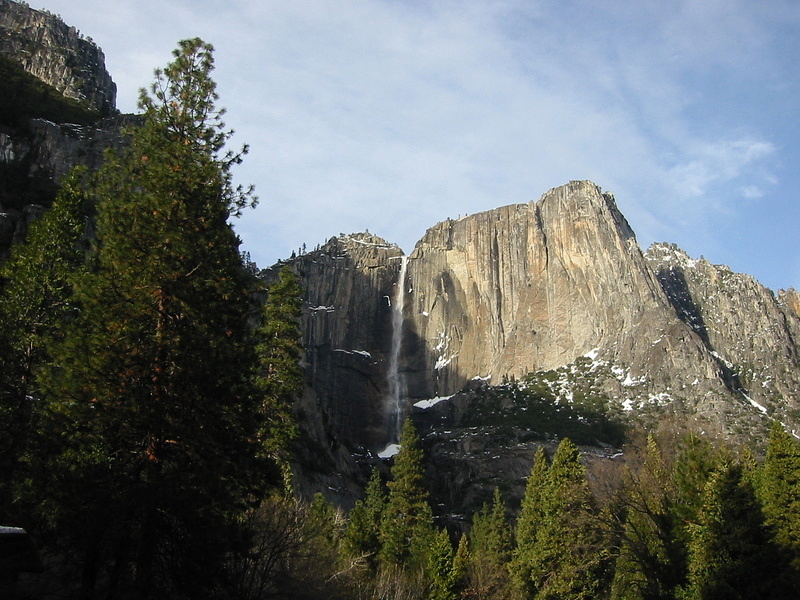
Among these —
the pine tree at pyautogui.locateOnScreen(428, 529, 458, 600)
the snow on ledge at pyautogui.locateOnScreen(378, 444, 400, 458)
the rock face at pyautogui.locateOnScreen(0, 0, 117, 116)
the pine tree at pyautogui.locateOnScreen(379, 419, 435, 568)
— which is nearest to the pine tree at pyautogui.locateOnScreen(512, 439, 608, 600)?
the pine tree at pyautogui.locateOnScreen(428, 529, 458, 600)

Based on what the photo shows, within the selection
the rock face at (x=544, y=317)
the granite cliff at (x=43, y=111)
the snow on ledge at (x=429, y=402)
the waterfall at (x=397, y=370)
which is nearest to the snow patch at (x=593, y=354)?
the rock face at (x=544, y=317)

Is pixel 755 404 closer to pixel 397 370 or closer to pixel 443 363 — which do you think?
pixel 443 363

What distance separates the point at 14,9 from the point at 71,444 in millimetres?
139948

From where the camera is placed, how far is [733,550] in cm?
2328

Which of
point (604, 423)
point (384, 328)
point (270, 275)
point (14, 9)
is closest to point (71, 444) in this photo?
point (604, 423)

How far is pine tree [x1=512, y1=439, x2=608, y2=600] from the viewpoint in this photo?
30.9 meters

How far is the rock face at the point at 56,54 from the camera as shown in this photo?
111875mm

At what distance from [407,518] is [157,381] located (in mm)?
32025

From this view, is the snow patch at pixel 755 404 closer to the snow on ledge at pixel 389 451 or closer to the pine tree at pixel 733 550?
the snow on ledge at pixel 389 451

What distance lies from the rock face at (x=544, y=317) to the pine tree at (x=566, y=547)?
7003 centimetres

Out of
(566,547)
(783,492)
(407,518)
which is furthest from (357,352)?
(783,492)

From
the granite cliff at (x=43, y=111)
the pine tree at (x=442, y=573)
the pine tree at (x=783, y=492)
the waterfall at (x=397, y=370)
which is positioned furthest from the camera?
the waterfall at (x=397, y=370)

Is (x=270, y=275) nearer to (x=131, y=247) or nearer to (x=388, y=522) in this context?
(x=388, y=522)

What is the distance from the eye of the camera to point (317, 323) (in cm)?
12756
